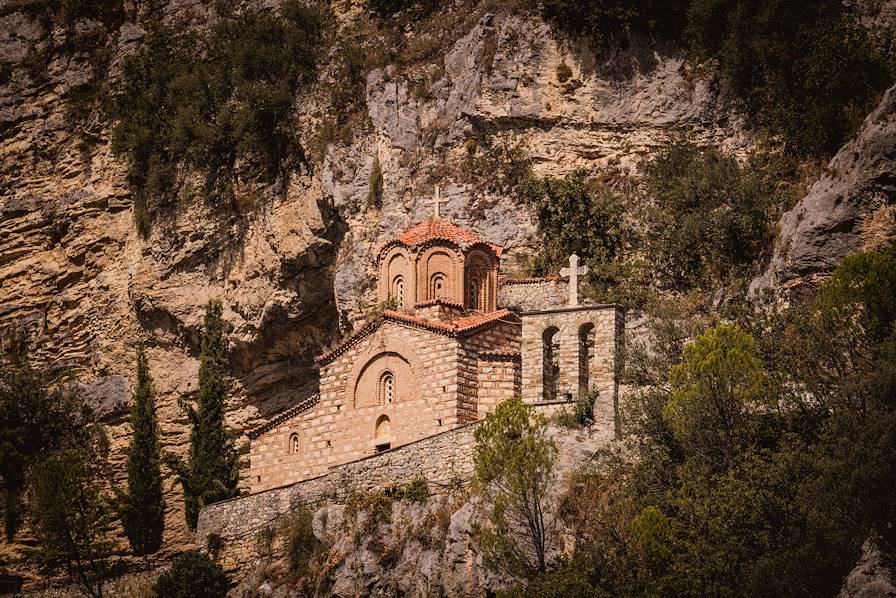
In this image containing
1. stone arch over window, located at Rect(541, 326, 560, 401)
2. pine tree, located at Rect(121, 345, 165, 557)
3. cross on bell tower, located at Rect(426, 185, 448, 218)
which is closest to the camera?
stone arch over window, located at Rect(541, 326, 560, 401)

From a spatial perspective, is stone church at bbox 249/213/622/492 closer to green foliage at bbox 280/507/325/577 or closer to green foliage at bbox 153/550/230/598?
green foliage at bbox 280/507/325/577

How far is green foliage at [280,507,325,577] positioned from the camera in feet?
123

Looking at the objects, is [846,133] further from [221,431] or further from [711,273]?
[221,431]

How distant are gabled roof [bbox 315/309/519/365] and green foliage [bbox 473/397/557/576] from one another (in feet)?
19.4

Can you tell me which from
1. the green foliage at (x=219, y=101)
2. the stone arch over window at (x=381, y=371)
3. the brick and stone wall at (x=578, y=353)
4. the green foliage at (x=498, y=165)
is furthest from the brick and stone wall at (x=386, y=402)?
the green foliage at (x=219, y=101)

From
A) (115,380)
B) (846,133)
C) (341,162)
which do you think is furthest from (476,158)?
(115,380)

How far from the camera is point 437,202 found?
145 feet

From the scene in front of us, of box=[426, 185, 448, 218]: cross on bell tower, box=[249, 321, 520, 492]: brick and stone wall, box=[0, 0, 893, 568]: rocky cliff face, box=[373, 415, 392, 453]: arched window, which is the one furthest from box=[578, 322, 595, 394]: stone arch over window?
box=[0, 0, 893, 568]: rocky cliff face

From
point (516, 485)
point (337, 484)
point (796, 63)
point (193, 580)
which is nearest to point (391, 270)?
point (337, 484)

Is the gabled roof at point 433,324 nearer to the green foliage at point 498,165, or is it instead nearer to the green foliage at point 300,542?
the green foliage at point 300,542

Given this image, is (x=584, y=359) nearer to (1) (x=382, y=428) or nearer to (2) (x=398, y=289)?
(1) (x=382, y=428)

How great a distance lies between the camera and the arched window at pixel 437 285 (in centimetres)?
4262

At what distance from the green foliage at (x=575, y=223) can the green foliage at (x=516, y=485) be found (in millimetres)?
10516

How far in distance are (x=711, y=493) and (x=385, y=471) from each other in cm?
990
